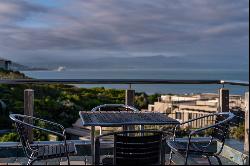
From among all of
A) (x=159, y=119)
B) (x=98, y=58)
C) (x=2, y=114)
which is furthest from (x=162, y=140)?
(x=98, y=58)

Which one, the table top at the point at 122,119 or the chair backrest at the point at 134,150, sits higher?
the table top at the point at 122,119

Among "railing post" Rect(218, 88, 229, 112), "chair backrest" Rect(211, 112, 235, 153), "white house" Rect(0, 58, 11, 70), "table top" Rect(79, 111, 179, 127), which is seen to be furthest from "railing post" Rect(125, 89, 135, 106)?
"white house" Rect(0, 58, 11, 70)

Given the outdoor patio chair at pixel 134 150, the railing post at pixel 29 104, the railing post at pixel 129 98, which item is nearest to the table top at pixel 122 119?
the outdoor patio chair at pixel 134 150

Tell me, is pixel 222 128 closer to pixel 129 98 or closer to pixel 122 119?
pixel 122 119

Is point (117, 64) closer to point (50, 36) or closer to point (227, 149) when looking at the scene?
point (50, 36)

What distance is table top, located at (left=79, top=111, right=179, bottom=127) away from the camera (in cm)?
394

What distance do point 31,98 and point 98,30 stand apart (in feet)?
21.0

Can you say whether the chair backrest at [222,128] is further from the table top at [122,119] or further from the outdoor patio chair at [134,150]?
the outdoor patio chair at [134,150]

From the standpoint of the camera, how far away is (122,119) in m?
4.19

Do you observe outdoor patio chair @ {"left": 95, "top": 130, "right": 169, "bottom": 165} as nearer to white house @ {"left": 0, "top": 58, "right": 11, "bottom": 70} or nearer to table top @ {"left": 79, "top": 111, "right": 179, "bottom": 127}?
table top @ {"left": 79, "top": 111, "right": 179, "bottom": 127}

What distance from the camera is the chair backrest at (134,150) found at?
10.2 feet

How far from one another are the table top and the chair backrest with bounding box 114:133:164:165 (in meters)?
0.72

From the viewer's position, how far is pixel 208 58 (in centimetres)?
969

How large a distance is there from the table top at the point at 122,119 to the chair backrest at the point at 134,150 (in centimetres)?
72
